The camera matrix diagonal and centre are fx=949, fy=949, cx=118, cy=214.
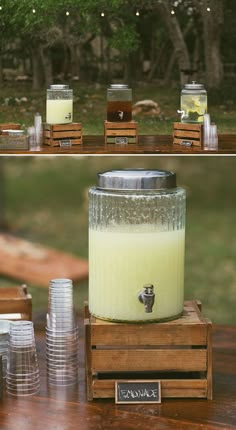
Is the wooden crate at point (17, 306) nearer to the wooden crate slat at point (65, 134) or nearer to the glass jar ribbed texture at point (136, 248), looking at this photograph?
the glass jar ribbed texture at point (136, 248)

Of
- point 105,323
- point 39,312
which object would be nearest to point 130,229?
point 105,323

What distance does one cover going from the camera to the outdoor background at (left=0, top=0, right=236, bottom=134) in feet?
21.6

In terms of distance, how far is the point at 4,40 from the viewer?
666 cm

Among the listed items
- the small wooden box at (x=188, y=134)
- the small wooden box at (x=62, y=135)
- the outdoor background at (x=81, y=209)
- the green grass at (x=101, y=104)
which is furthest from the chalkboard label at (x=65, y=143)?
the green grass at (x=101, y=104)

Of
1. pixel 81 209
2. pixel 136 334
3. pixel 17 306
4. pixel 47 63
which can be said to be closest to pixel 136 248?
pixel 136 334

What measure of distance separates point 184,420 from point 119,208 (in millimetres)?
301

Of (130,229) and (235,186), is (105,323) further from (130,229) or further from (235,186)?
(235,186)

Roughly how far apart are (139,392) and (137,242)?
8.1 inches

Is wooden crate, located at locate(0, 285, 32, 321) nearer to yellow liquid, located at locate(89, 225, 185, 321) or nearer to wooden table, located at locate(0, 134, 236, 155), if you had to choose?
yellow liquid, located at locate(89, 225, 185, 321)

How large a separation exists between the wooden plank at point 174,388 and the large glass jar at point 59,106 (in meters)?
2.21

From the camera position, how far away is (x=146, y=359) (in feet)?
4.33

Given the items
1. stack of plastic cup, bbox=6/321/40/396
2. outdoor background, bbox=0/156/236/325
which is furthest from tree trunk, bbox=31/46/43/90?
stack of plastic cup, bbox=6/321/40/396

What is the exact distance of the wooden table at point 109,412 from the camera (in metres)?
1.20

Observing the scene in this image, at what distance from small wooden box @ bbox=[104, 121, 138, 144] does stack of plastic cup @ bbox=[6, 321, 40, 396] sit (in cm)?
222
